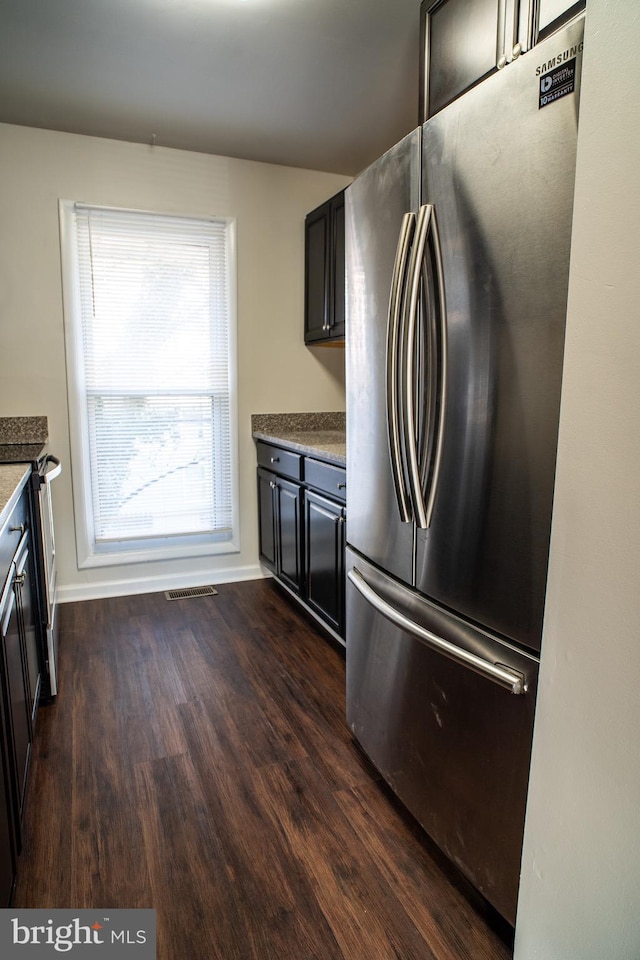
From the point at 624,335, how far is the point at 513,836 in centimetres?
102

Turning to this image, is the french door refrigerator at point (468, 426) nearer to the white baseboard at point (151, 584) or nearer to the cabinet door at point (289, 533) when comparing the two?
the cabinet door at point (289, 533)

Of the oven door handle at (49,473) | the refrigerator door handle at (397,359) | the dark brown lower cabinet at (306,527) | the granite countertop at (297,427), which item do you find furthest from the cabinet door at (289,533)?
the refrigerator door handle at (397,359)

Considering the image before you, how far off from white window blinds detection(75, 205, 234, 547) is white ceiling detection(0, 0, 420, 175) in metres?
0.51

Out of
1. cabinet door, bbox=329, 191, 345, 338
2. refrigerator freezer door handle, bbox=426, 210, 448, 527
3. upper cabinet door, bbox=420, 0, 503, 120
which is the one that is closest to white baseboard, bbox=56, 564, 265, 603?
cabinet door, bbox=329, 191, 345, 338

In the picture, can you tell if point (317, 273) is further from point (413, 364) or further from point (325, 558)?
point (413, 364)

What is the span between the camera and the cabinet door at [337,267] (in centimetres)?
318

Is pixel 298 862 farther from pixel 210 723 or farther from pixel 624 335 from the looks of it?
pixel 624 335

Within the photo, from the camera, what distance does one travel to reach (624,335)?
828 millimetres

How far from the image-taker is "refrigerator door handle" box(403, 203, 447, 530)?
1.29m

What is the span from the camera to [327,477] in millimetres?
2594

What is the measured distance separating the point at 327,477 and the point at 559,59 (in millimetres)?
1794

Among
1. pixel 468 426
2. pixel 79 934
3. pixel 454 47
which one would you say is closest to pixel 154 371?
pixel 454 47

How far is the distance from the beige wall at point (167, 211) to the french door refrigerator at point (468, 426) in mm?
2029

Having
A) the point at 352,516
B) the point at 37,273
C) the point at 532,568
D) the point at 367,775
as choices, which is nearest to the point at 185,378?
the point at 37,273
